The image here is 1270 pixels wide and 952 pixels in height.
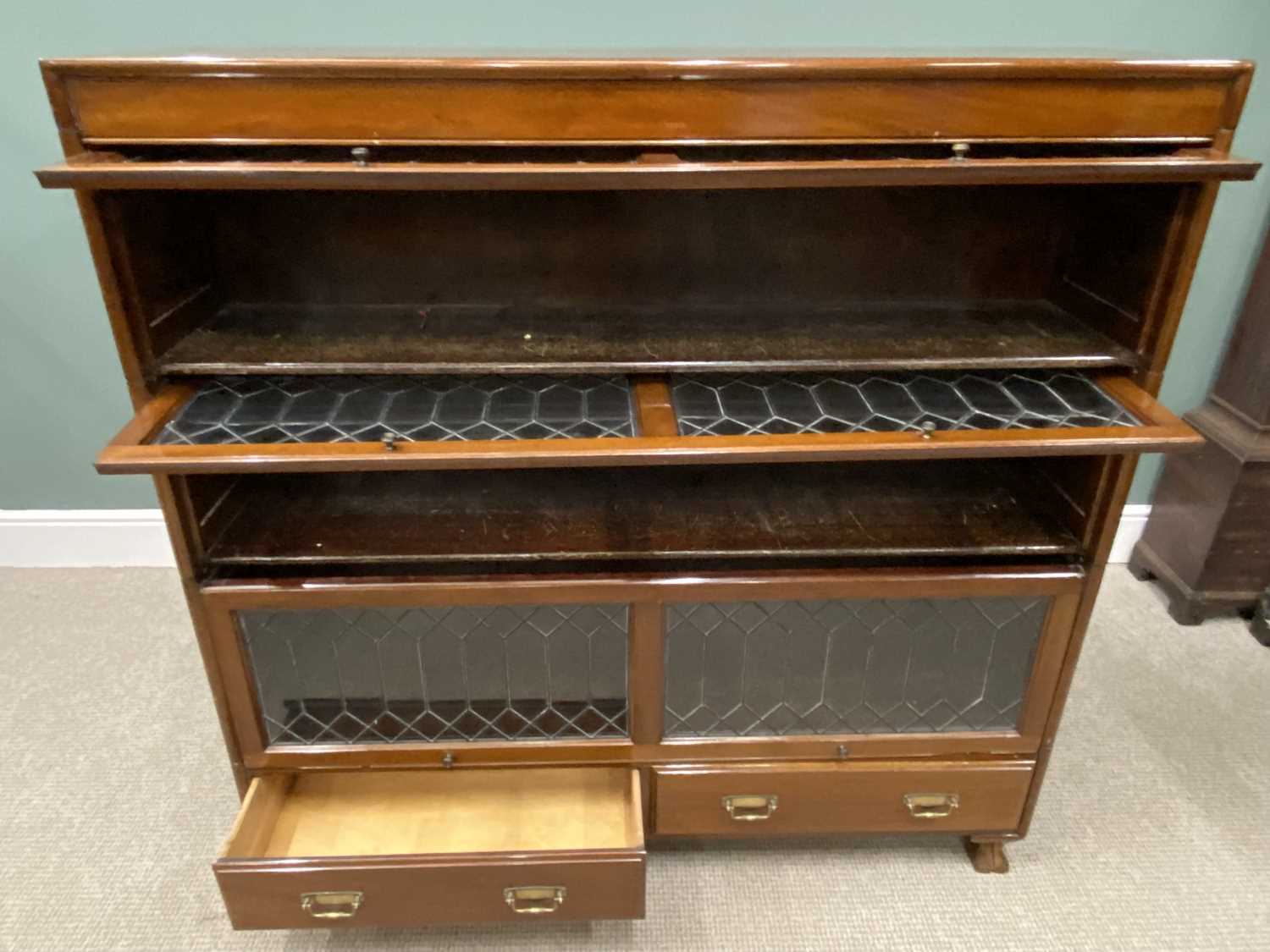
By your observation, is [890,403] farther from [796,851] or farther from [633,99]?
[796,851]

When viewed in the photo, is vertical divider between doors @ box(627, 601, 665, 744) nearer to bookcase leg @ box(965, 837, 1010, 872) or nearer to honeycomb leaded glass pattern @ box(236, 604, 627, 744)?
Answer: honeycomb leaded glass pattern @ box(236, 604, 627, 744)

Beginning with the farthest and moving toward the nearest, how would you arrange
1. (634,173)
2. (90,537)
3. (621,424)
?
1. (90,537)
2. (621,424)
3. (634,173)

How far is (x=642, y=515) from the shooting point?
983 mm

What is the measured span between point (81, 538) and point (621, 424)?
4.12 ft

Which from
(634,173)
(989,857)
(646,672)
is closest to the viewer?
(634,173)

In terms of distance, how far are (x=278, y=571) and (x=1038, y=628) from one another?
800mm

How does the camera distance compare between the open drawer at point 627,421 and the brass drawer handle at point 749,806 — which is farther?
the brass drawer handle at point 749,806

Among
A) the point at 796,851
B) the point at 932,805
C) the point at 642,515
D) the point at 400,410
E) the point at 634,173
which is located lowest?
the point at 796,851

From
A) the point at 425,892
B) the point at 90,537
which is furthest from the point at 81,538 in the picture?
the point at 425,892

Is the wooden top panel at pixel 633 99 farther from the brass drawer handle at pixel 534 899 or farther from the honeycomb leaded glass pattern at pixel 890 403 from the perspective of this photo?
the brass drawer handle at pixel 534 899

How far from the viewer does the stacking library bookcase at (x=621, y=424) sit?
0.74 metres

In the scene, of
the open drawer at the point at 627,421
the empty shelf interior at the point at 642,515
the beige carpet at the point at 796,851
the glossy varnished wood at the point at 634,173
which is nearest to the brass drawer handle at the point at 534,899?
the beige carpet at the point at 796,851

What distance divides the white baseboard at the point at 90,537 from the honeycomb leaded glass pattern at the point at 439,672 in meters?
0.79

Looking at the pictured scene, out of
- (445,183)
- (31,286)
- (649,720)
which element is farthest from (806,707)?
(31,286)
